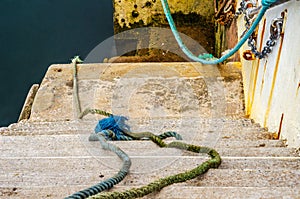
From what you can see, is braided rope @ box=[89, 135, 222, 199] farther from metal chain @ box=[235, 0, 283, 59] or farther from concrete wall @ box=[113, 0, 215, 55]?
concrete wall @ box=[113, 0, 215, 55]

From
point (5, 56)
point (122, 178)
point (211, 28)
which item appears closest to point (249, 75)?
point (122, 178)

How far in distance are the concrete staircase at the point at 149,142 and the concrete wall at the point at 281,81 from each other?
76 mm

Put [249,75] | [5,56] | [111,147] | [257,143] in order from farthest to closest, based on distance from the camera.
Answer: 1. [5,56]
2. [249,75]
3. [257,143]
4. [111,147]

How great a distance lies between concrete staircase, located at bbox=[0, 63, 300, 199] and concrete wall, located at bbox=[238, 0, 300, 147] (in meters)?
0.08

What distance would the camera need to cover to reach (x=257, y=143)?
58.2 inches

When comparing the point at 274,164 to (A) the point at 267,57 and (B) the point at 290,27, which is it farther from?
(A) the point at 267,57

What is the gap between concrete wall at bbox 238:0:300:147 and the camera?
140cm

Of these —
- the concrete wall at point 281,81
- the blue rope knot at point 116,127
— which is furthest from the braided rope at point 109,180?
the concrete wall at point 281,81

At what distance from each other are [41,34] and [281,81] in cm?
780

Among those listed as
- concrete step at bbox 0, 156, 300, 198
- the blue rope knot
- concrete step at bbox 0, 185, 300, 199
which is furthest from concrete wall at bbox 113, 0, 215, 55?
concrete step at bbox 0, 185, 300, 199

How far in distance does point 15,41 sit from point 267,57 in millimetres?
7477

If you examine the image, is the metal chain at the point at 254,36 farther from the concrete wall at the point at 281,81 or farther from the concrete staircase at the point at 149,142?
the concrete staircase at the point at 149,142

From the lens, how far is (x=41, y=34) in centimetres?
861

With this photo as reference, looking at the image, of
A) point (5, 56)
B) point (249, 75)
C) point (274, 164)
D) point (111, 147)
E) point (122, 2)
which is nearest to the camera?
point (274, 164)
